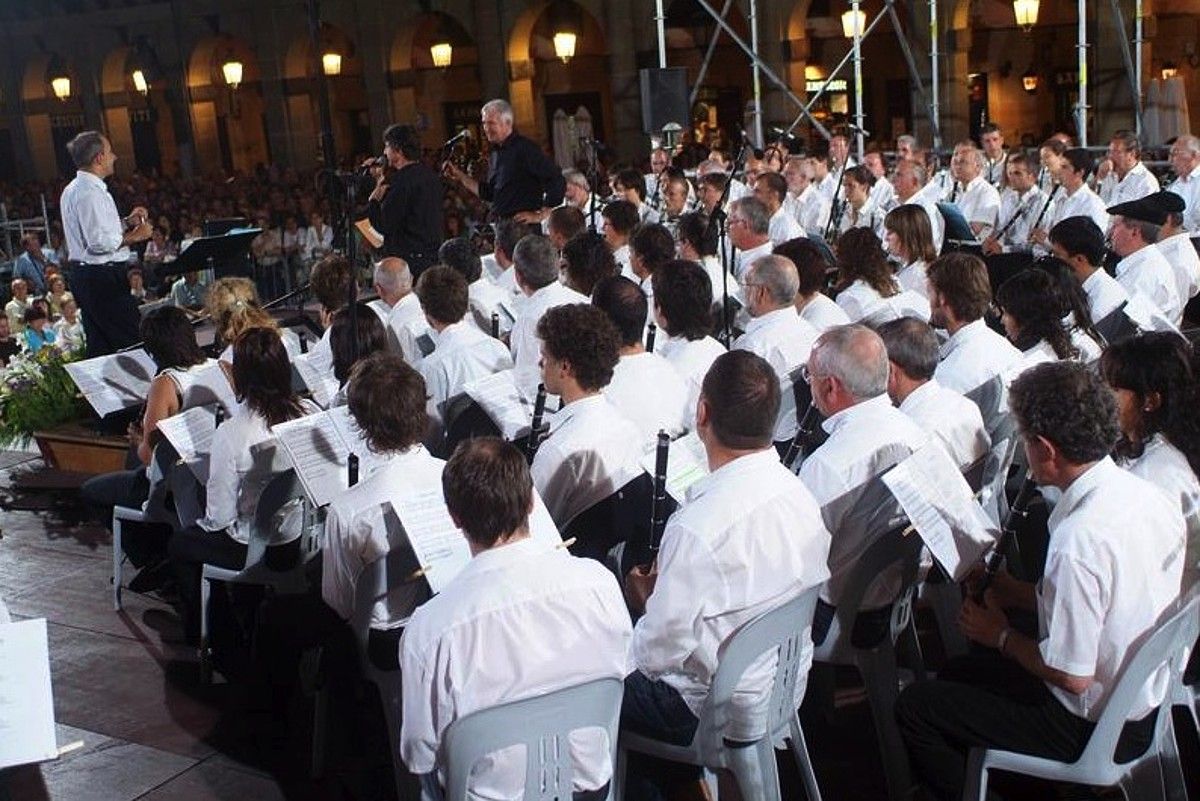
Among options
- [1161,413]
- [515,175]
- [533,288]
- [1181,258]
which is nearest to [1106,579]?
[1161,413]

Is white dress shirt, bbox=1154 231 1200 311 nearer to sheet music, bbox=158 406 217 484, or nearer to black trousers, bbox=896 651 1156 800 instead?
black trousers, bbox=896 651 1156 800

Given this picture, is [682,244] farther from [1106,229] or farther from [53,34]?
[53,34]

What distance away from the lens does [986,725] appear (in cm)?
320

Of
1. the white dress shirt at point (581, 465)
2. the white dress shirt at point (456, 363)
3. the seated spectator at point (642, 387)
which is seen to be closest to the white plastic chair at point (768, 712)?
the white dress shirt at point (581, 465)

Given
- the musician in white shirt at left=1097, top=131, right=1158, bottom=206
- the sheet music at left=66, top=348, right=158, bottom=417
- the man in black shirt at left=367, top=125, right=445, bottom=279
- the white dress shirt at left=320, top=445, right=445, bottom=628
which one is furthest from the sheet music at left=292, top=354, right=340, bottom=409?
the musician in white shirt at left=1097, top=131, right=1158, bottom=206

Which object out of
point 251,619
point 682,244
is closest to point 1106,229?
point 682,244

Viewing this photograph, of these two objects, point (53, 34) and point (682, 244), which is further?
point (53, 34)

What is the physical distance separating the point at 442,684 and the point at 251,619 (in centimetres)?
235

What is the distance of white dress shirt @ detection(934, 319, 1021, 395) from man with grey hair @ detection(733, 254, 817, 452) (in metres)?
0.62

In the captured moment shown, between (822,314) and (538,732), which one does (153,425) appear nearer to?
(822,314)

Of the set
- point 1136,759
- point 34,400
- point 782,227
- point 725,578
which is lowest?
point 1136,759

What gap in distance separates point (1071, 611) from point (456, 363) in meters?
3.36

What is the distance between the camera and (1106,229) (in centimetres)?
889

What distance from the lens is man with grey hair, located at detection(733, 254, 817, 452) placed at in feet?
18.1
